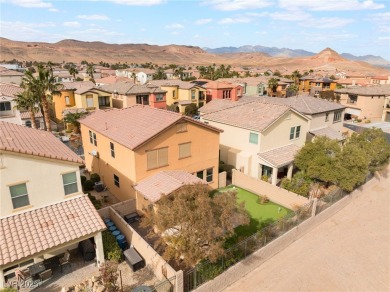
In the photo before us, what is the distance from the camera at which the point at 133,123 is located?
79.7ft

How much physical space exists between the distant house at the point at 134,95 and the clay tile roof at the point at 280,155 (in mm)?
32417

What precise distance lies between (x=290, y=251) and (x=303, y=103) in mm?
23752

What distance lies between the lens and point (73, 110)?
4934cm

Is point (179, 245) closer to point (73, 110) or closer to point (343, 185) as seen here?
point (343, 185)

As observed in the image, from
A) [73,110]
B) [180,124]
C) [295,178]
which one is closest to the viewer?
[180,124]

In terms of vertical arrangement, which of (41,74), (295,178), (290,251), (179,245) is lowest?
(290,251)

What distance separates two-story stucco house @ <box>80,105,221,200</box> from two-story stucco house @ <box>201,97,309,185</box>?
4.85 meters

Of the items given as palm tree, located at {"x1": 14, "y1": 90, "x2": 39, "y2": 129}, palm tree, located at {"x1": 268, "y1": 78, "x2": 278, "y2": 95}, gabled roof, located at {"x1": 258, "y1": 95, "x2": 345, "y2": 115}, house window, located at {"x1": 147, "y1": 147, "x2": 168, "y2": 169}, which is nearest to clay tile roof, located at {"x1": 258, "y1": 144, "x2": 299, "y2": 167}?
gabled roof, located at {"x1": 258, "y1": 95, "x2": 345, "y2": 115}

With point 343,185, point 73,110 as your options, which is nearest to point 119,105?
point 73,110

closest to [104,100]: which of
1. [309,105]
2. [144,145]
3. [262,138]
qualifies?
[262,138]

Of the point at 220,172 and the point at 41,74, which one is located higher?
the point at 41,74

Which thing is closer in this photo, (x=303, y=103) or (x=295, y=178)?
(x=295, y=178)

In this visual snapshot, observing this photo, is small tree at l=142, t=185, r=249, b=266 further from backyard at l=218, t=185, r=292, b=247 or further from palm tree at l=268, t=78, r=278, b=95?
palm tree at l=268, t=78, r=278, b=95

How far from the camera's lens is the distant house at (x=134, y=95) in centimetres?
5372
